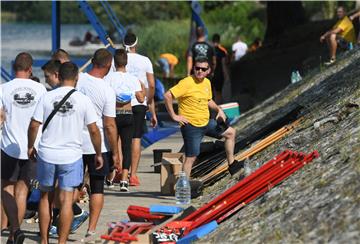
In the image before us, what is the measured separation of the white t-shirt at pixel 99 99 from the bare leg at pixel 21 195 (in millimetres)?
645

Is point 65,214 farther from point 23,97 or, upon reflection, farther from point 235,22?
point 235,22

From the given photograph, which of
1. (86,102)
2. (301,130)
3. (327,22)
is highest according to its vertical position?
(327,22)

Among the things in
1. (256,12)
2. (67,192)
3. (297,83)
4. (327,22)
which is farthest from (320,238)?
(256,12)

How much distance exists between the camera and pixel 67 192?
10.8 m

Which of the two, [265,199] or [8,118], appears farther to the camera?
[8,118]

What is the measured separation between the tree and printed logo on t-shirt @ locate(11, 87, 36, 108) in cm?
2532

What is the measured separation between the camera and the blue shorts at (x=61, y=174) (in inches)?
422

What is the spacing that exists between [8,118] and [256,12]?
58.7 m

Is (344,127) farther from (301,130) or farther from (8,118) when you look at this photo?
(8,118)

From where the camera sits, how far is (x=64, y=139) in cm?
1070

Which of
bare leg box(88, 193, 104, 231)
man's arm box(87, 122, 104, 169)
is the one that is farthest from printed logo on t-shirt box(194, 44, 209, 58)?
man's arm box(87, 122, 104, 169)

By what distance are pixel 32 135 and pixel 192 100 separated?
10.3 ft

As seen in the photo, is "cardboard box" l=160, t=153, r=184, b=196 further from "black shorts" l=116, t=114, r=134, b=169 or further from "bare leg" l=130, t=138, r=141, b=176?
"bare leg" l=130, t=138, r=141, b=176

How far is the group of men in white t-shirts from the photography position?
35.1 feet
